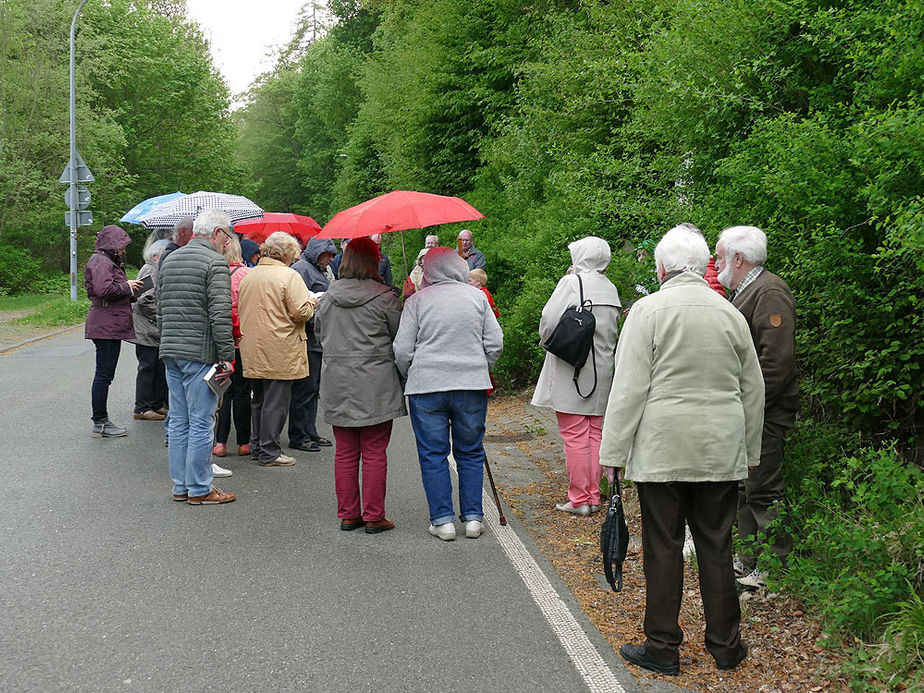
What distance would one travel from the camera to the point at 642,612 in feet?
16.6

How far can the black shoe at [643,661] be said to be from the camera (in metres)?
4.25

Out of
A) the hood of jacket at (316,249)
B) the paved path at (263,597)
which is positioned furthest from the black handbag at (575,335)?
the hood of jacket at (316,249)

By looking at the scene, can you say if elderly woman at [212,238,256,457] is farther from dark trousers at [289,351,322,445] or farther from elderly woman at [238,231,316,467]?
dark trousers at [289,351,322,445]

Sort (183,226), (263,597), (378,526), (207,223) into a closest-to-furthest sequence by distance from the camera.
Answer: (263,597), (378,526), (207,223), (183,226)

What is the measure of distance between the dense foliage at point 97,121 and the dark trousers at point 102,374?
23.0 metres

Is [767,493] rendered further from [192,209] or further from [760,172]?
[192,209]

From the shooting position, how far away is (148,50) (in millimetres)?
48344

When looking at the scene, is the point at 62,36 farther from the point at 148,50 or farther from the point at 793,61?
the point at 793,61

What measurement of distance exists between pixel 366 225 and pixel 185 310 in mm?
1913

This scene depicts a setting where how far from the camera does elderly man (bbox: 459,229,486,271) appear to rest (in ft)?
44.9

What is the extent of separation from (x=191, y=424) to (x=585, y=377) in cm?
310

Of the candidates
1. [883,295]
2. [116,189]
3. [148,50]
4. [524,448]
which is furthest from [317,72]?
[883,295]

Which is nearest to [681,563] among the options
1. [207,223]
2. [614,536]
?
[614,536]

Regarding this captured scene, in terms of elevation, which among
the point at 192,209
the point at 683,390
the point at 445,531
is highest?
the point at 192,209
